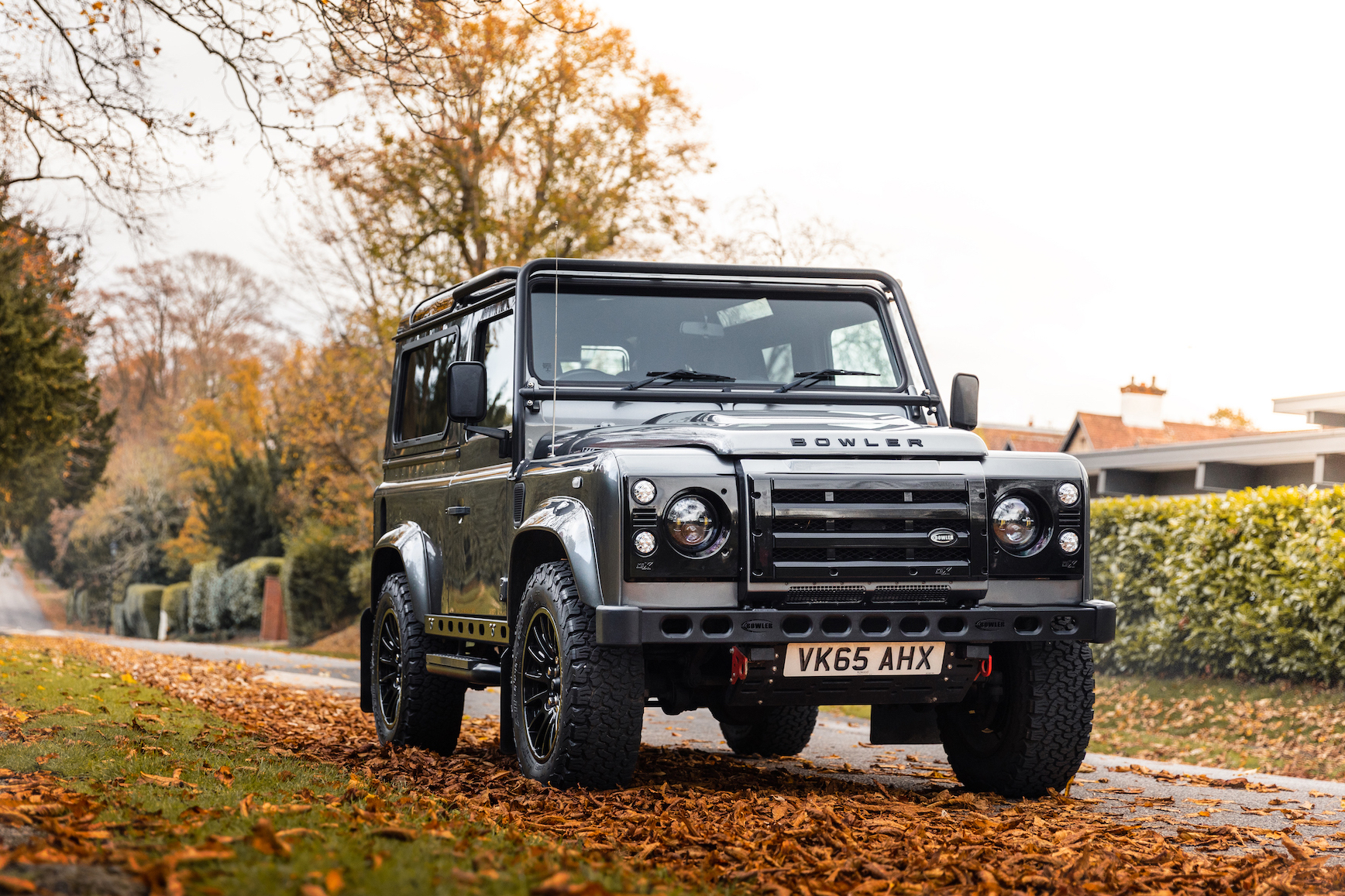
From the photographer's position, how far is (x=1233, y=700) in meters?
13.8

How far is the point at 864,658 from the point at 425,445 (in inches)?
148

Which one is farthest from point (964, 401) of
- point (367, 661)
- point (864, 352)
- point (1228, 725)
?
point (1228, 725)

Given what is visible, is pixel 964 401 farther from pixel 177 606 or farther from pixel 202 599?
pixel 177 606

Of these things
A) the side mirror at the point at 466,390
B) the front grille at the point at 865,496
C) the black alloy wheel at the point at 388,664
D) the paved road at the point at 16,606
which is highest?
the side mirror at the point at 466,390

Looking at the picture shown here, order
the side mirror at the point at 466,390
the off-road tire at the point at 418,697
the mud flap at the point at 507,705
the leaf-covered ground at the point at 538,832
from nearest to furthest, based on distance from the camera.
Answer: the leaf-covered ground at the point at 538,832 → the mud flap at the point at 507,705 → the side mirror at the point at 466,390 → the off-road tire at the point at 418,697

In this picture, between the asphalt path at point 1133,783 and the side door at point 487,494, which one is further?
the side door at point 487,494

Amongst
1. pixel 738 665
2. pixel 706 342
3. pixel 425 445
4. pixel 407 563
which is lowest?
pixel 738 665

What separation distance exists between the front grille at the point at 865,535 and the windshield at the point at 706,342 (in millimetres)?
1428

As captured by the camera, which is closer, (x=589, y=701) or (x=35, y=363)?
(x=589, y=701)

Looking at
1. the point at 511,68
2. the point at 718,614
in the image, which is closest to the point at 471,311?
the point at 718,614

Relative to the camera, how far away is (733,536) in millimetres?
5719

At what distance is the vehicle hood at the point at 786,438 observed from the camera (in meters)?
5.85

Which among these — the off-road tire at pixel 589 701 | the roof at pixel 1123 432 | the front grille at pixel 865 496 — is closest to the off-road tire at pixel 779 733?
the off-road tire at pixel 589 701

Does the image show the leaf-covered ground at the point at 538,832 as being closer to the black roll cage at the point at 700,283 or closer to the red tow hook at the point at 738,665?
the red tow hook at the point at 738,665
